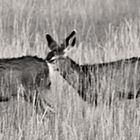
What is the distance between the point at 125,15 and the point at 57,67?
6788 mm

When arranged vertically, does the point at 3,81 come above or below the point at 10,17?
below

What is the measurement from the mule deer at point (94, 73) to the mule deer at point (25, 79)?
48 centimetres

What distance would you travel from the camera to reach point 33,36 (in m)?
11.9

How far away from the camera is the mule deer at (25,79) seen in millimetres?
7043

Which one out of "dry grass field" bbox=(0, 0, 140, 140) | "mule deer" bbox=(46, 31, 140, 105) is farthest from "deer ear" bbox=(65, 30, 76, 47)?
"dry grass field" bbox=(0, 0, 140, 140)

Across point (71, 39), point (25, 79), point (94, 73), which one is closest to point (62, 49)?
point (71, 39)

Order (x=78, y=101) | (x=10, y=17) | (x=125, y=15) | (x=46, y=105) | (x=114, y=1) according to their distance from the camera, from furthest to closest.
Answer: (x=114, y=1) < (x=125, y=15) < (x=10, y=17) < (x=46, y=105) < (x=78, y=101)

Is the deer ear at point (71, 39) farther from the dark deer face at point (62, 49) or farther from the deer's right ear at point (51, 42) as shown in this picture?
the deer's right ear at point (51, 42)

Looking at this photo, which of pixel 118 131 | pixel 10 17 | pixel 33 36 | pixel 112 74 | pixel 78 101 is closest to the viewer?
pixel 118 131

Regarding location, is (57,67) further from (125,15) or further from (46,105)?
(125,15)

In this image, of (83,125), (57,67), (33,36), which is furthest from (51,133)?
(33,36)

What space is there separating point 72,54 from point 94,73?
5.64ft

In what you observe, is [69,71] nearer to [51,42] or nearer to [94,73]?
[94,73]

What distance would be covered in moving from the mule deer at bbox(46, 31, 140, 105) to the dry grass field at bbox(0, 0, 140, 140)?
0.15 m
